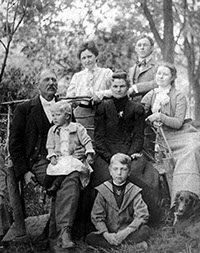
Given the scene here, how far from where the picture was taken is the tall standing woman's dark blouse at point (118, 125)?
16.9 ft

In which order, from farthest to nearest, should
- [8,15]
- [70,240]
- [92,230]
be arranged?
[8,15], [92,230], [70,240]

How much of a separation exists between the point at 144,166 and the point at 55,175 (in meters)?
0.86

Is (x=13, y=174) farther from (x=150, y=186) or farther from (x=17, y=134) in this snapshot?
(x=150, y=186)

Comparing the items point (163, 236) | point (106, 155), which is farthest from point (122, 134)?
point (163, 236)

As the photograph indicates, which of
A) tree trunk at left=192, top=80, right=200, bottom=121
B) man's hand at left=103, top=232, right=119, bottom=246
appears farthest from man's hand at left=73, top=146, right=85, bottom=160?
tree trunk at left=192, top=80, right=200, bottom=121

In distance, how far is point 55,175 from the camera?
483 centimetres

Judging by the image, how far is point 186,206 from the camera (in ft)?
15.8

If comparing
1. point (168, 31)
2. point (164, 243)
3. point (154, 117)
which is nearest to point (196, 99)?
point (168, 31)

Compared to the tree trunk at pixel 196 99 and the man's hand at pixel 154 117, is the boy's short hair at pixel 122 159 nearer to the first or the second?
the man's hand at pixel 154 117

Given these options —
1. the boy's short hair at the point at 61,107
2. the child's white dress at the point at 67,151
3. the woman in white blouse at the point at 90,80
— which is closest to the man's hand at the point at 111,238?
the child's white dress at the point at 67,151

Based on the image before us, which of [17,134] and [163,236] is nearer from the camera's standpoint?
[163,236]

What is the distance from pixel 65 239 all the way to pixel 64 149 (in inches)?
32.7

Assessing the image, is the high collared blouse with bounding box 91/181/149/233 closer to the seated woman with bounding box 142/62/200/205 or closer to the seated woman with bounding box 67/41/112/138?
the seated woman with bounding box 142/62/200/205

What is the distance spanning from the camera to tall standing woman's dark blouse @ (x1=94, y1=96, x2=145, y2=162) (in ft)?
16.9
